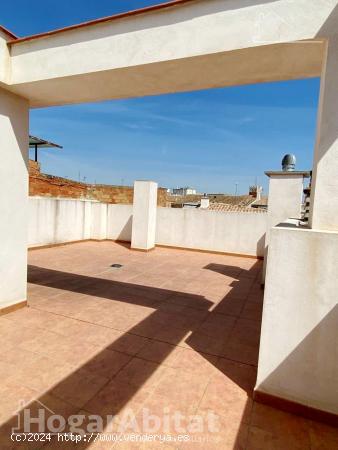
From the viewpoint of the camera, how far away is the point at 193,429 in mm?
2516

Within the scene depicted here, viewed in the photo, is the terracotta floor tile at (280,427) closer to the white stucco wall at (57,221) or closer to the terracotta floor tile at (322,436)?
the terracotta floor tile at (322,436)

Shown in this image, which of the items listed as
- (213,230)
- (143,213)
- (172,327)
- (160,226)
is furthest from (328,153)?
(160,226)

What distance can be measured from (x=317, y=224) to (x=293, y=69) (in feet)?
6.78

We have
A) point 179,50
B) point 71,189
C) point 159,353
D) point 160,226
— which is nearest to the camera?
point 179,50

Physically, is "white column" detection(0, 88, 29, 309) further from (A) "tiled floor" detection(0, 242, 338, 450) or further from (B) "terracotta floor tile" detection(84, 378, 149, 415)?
(B) "terracotta floor tile" detection(84, 378, 149, 415)

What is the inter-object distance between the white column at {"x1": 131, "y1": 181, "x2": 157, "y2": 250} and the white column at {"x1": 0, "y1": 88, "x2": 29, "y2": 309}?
274 inches

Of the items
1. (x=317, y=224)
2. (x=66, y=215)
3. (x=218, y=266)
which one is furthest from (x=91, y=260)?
(x=317, y=224)

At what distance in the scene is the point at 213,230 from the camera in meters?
12.0

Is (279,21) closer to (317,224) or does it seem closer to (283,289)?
(317,224)

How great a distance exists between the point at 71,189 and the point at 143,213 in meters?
4.92

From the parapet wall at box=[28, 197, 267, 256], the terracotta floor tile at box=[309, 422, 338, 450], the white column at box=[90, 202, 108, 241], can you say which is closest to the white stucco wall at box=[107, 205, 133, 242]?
the parapet wall at box=[28, 197, 267, 256]

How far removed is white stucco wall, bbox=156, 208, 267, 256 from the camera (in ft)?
37.5

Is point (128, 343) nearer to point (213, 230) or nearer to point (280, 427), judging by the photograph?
point (280, 427)

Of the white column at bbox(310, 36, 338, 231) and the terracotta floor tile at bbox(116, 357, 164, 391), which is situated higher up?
the white column at bbox(310, 36, 338, 231)
